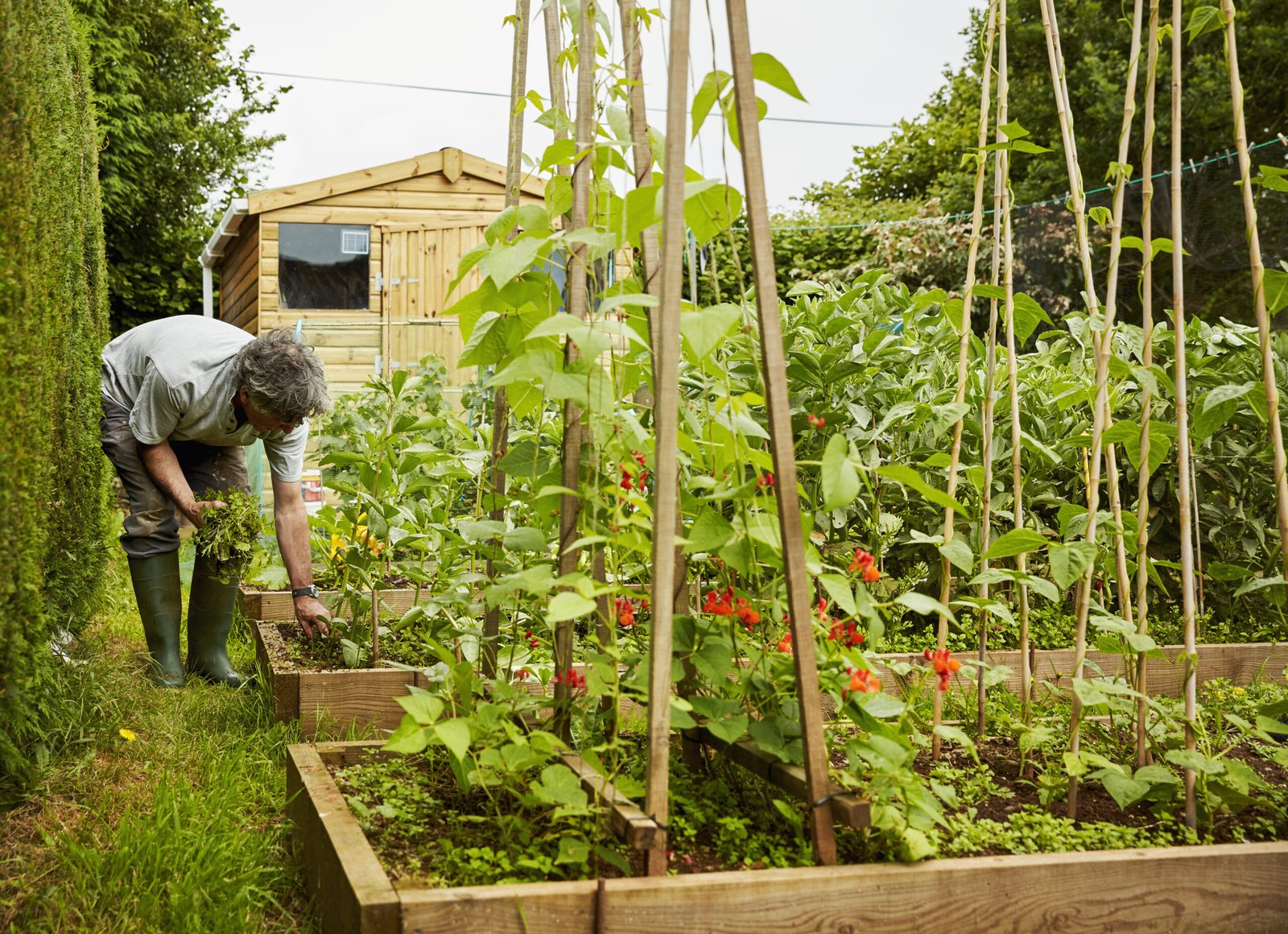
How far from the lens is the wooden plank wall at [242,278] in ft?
35.8

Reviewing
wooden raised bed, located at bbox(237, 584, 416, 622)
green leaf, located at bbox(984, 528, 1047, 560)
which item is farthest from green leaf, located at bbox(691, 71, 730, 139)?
wooden raised bed, located at bbox(237, 584, 416, 622)

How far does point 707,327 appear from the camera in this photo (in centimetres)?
129

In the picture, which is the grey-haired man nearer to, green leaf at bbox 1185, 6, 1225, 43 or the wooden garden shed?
green leaf at bbox 1185, 6, 1225, 43

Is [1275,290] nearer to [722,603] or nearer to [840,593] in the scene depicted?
[840,593]

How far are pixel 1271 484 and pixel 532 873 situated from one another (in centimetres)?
290

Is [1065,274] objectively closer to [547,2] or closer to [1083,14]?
[1083,14]

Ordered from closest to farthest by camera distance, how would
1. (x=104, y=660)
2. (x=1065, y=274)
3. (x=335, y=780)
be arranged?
(x=335, y=780)
(x=104, y=660)
(x=1065, y=274)

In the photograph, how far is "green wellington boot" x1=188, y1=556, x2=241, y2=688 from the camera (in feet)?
11.1

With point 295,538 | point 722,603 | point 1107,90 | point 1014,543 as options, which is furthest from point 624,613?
point 1107,90

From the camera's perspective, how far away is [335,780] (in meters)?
1.76

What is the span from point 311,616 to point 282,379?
692mm

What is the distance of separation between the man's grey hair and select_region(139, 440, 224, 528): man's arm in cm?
44

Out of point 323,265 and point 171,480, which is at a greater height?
point 323,265

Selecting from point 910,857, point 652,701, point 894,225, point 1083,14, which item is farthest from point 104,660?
point 1083,14
